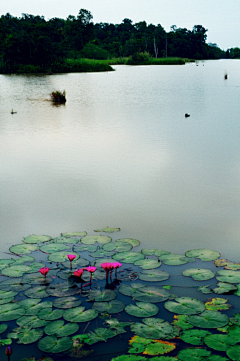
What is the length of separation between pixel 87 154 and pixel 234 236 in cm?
379

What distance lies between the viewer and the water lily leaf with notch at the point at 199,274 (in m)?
2.56

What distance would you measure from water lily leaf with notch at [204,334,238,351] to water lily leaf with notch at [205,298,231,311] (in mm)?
277

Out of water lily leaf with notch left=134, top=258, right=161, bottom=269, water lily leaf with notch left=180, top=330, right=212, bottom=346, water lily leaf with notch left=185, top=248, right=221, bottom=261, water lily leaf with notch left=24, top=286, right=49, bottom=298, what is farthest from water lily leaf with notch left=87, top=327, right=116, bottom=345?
water lily leaf with notch left=185, top=248, right=221, bottom=261

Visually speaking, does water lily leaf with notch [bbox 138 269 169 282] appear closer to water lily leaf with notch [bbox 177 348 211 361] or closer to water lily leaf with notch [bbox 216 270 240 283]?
water lily leaf with notch [bbox 216 270 240 283]

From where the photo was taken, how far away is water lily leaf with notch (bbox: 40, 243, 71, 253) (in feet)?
9.63

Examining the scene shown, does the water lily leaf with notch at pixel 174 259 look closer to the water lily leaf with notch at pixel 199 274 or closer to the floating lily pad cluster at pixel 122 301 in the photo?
the floating lily pad cluster at pixel 122 301

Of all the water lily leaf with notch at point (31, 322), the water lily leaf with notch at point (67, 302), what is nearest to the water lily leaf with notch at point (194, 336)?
the water lily leaf with notch at point (67, 302)

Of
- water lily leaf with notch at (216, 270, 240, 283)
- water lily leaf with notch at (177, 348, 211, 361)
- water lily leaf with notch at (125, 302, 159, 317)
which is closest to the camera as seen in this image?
water lily leaf with notch at (177, 348, 211, 361)

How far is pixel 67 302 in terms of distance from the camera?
2285 millimetres

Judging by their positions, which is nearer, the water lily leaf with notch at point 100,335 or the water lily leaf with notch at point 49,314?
the water lily leaf with notch at point 100,335

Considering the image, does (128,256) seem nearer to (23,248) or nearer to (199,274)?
(199,274)

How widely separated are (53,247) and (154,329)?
4.19 ft

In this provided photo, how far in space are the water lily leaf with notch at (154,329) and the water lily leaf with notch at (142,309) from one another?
0.05 meters

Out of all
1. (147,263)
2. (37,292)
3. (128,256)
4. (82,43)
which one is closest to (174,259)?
(147,263)
